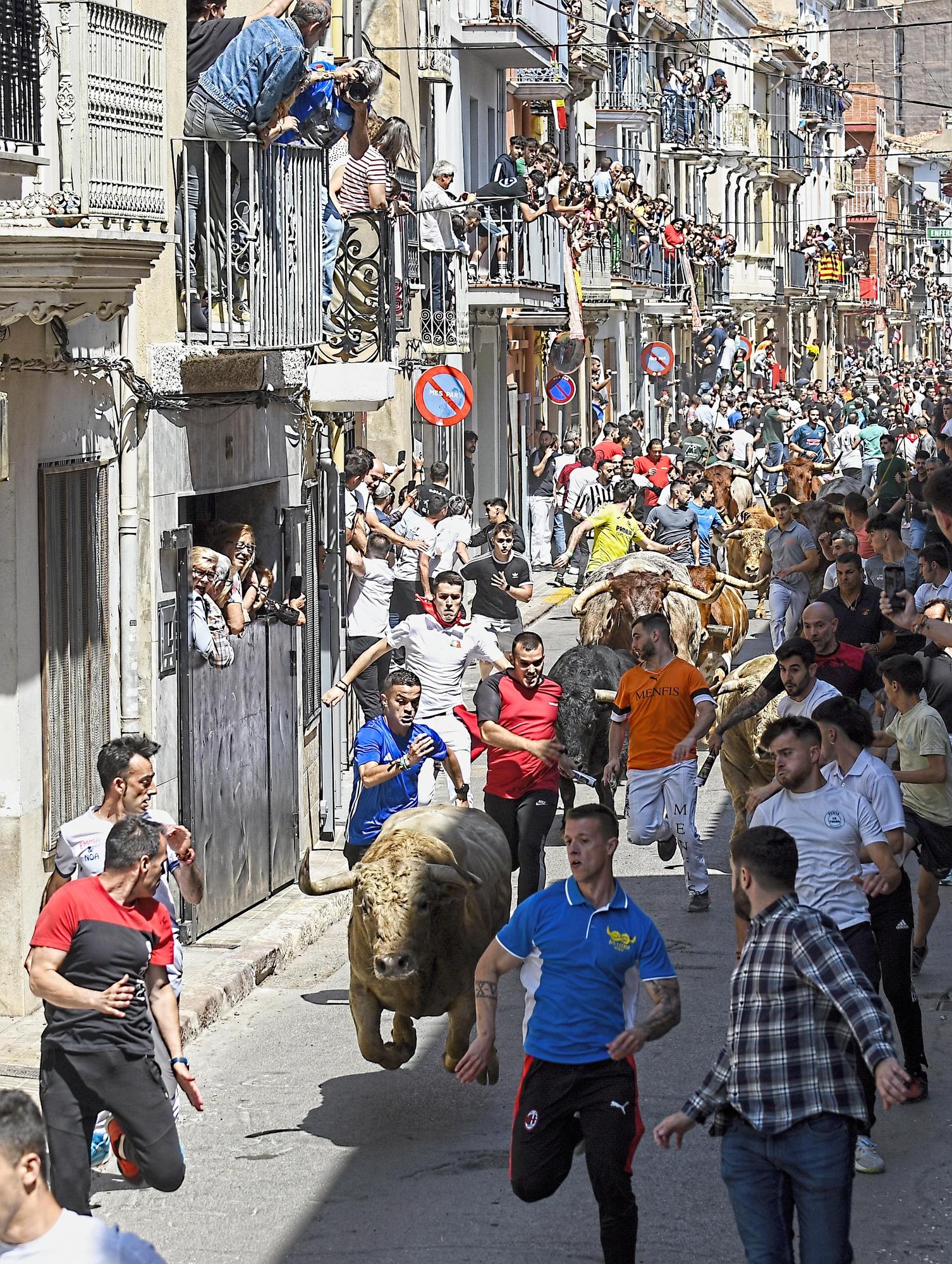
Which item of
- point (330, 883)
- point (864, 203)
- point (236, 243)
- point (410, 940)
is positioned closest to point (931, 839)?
point (410, 940)

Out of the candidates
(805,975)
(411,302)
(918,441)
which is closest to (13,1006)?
(805,975)

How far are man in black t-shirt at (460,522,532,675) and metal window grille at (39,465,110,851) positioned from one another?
6.46 meters

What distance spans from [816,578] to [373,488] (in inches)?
182

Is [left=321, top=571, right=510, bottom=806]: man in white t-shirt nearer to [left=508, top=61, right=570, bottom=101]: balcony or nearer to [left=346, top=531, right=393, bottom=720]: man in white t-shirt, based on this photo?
[left=346, top=531, right=393, bottom=720]: man in white t-shirt

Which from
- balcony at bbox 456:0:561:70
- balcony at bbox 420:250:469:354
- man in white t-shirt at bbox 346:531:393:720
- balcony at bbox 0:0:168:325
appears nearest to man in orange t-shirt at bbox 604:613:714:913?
balcony at bbox 0:0:168:325

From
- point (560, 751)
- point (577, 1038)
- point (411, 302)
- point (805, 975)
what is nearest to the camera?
point (805, 975)

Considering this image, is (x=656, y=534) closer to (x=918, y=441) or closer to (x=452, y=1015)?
(x=452, y=1015)

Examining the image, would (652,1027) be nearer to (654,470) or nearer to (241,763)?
(241,763)

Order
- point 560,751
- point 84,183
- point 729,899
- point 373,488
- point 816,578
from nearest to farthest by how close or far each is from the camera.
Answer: point 84,183, point 560,751, point 729,899, point 816,578, point 373,488

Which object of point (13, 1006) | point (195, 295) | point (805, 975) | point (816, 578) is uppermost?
point (195, 295)

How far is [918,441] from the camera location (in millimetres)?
36250

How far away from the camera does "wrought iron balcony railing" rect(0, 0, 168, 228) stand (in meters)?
9.36

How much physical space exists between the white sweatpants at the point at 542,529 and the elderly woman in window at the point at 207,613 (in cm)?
1868

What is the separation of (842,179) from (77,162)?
88097 mm
